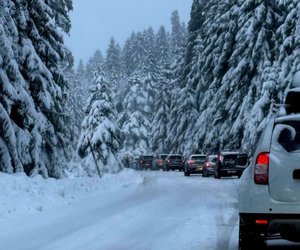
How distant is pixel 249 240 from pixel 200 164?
38.4m

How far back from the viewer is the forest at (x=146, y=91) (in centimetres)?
2222

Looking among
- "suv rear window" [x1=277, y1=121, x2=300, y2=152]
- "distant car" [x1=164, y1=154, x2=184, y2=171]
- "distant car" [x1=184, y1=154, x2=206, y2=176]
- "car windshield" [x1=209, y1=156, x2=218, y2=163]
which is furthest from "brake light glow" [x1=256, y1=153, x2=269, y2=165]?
"distant car" [x1=164, y1=154, x2=184, y2=171]

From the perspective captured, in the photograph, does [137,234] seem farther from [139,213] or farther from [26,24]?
[26,24]

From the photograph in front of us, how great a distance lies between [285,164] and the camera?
24.9ft

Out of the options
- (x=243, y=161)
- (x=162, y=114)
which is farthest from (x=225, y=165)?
(x=162, y=114)

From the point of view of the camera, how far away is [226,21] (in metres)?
47.4

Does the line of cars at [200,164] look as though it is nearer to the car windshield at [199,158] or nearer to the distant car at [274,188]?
the car windshield at [199,158]

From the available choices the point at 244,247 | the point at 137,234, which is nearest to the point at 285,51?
the point at 137,234

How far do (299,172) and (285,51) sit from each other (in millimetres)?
27937

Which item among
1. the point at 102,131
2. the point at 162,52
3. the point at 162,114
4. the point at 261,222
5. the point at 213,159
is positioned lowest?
the point at 261,222

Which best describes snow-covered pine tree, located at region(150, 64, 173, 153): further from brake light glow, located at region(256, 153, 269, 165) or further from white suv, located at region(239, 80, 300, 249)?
brake light glow, located at region(256, 153, 269, 165)

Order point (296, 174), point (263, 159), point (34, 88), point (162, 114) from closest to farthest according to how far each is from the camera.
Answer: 1. point (296, 174)
2. point (263, 159)
3. point (34, 88)
4. point (162, 114)

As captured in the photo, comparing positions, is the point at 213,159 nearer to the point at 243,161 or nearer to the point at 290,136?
the point at 243,161

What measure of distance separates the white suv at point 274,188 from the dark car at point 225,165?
94.5 ft
